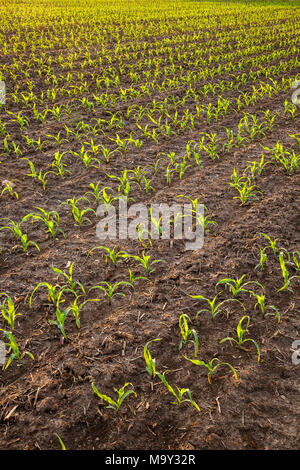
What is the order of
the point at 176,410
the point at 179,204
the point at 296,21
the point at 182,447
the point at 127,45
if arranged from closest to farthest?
the point at 182,447, the point at 176,410, the point at 179,204, the point at 127,45, the point at 296,21

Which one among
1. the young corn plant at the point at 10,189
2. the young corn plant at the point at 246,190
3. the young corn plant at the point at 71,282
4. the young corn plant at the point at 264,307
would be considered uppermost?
the young corn plant at the point at 10,189

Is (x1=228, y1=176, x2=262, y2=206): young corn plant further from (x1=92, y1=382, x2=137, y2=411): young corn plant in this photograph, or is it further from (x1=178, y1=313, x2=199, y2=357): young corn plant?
(x1=92, y1=382, x2=137, y2=411): young corn plant

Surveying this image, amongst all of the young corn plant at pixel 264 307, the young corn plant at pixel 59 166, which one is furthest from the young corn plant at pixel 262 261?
the young corn plant at pixel 59 166

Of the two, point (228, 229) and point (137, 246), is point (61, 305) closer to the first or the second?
point (137, 246)

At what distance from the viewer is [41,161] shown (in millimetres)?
4688

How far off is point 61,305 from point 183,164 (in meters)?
2.47

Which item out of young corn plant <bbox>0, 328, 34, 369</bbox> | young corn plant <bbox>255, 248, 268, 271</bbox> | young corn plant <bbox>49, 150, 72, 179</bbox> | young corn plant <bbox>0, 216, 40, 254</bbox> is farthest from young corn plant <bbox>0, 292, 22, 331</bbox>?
young corn plant <bbox>49, 150, 72, 179</bbox>

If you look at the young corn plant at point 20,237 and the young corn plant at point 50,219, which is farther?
the young corn plant at point 50,219

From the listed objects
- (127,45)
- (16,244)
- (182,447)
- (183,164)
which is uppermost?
(127,45)

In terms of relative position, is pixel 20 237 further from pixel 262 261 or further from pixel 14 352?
pixel 262 261

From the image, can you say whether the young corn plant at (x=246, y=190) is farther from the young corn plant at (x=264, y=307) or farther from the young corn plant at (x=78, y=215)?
the young corn plant at (x=78, y=215)

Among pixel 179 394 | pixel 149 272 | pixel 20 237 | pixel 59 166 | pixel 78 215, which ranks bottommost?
pixel 179 394

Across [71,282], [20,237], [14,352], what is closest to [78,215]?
[20,237]

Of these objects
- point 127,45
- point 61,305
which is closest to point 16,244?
point 61,305
